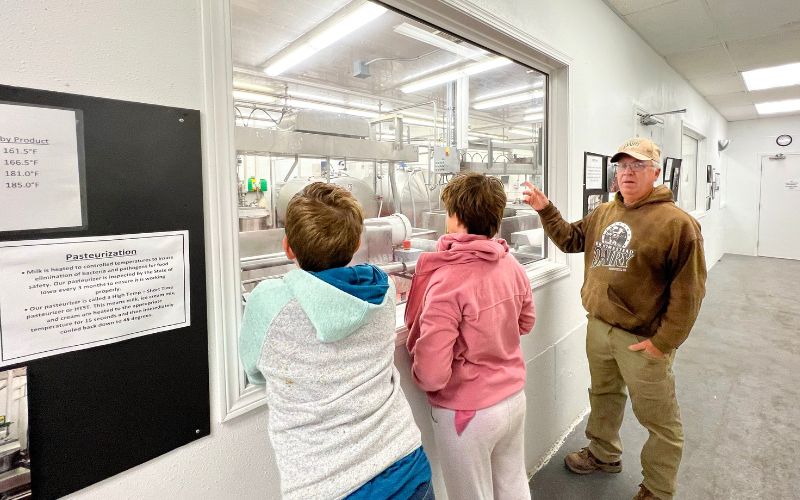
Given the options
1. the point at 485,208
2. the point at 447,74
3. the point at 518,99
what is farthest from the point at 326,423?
the point at 518,99

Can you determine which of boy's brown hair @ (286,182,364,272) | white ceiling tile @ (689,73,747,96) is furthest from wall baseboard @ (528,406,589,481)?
white ceiling tile @ (689,73,747,96)

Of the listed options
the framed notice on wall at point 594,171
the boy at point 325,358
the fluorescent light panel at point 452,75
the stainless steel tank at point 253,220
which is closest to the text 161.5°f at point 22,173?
the boy at point 325,358

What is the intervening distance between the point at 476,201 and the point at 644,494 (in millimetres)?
1574

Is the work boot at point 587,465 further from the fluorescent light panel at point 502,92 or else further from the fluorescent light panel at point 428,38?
the fluorescent light panel at point 502,92

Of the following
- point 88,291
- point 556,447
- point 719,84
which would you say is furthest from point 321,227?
point 719,84

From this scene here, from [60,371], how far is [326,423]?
0.46 m

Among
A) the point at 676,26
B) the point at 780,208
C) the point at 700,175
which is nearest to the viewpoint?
the point at 676,26

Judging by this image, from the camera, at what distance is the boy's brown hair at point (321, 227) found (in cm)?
80

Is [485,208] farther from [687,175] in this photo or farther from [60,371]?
[687,175]

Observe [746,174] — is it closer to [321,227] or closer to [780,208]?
[780,208]

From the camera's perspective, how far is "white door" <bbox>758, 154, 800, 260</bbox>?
23.9 feet

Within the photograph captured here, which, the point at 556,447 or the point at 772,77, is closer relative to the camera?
the point at 556,447

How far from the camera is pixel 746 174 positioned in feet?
25.4

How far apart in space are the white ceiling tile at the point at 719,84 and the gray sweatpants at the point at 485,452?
5017 millimetres
